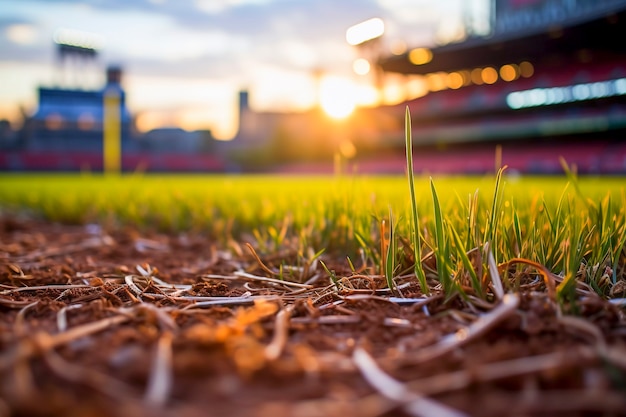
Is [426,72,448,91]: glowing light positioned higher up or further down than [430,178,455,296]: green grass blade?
higher up

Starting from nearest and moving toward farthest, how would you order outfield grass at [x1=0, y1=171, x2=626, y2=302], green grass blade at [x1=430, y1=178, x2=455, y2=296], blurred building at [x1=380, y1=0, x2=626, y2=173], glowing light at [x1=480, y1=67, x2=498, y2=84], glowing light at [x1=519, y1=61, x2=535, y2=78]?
green grass blade at [x1=430, y1=178, x2=455, y2=296] < outfield grass at [x1=0, y1=171, x2=626, y2=302] < blurred building at [x1=380, y1=0, x2=626, y2=173] < glowing light at [x1=519, y1=61, x2=535, y2=78] < glowing light at [x1=480, y1=67, x2=498, y2=84]

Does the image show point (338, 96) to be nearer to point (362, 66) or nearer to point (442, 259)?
point (362, 66)

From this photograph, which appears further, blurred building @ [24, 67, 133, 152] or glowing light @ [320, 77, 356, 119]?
blurred building @ [24, 67, 133, 152]

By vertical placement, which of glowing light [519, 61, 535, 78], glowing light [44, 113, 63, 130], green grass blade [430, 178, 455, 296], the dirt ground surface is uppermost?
glowing light [519, 61, 535, 78]

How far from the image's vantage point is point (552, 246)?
1.03 meters

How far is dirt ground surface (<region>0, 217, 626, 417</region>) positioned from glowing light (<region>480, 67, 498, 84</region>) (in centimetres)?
2275

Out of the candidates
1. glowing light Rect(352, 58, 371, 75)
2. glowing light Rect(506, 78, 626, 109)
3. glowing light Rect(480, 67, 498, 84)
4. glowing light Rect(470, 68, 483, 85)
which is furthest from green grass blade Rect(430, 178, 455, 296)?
glowing light Rect(352, 58, 371, 75)

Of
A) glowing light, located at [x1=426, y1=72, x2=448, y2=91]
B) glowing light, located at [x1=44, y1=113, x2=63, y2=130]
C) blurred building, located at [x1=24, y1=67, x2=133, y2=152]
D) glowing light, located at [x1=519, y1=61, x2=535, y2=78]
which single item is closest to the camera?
glowing light, located at [x1=519, y1=61, x2=535, y2=78]

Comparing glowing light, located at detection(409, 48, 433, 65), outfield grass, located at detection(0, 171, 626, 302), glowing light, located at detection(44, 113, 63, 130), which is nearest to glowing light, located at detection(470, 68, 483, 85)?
glowing light, located at detection(409, 48, 433, 65)

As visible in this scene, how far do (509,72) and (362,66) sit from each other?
6.88 m

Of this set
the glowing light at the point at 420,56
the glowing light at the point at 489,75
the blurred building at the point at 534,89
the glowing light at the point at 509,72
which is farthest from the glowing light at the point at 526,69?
the glowing light at the point at 420,56

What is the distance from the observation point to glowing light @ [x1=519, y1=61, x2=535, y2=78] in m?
20.5

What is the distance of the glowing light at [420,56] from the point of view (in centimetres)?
2053

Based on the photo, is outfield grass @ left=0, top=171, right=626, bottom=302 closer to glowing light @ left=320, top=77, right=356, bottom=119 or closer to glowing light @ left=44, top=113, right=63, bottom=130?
glowing light @ left=320, top=77, right=356, bottom=119
